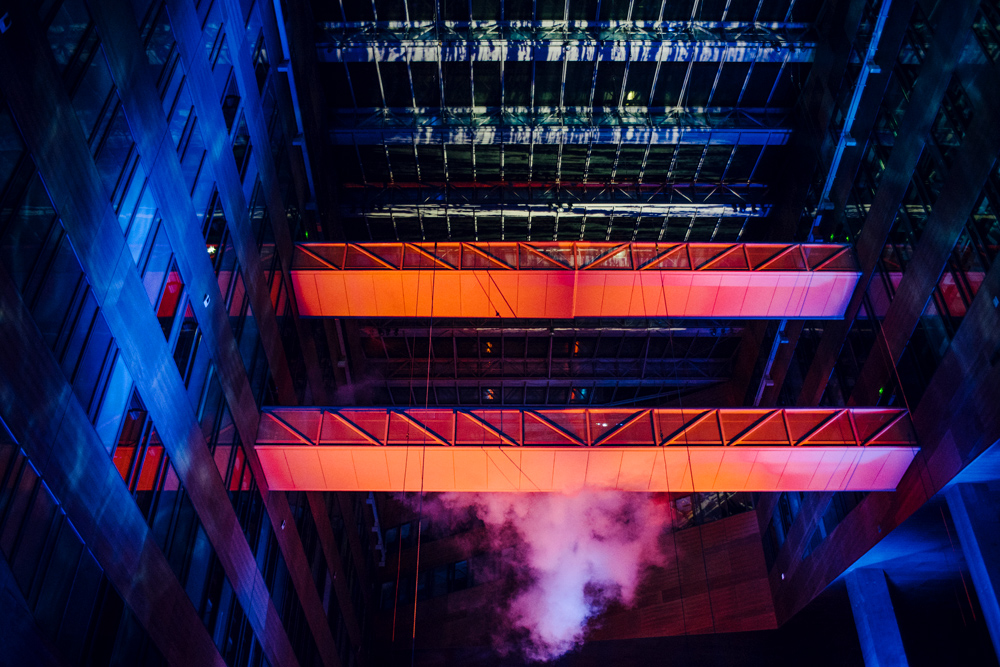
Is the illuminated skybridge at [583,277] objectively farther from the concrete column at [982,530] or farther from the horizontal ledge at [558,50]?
the concrete column at [982,530]

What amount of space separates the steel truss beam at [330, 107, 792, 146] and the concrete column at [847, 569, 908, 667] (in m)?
14.4

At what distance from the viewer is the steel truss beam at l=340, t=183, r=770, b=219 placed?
2505cm

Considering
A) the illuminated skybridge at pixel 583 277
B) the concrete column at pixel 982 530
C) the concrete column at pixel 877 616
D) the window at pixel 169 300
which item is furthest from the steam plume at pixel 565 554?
the window at pixel 169 300

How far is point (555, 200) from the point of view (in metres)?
25.2

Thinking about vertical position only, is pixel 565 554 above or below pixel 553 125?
below

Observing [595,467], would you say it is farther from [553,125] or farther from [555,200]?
[553,125]

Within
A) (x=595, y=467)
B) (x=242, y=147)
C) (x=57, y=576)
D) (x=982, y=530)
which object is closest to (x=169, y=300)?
(x=242, y=147)

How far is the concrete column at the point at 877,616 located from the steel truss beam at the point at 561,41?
16263mm

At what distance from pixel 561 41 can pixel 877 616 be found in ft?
66.4

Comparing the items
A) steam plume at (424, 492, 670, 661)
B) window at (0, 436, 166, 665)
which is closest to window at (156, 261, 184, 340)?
window at (0, 436, 166, 665)

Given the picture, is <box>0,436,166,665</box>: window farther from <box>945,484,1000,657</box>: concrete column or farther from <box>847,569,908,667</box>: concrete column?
<box>847,569,908,667</box>: concrete column

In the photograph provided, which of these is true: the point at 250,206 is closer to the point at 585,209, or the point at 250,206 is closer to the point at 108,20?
the point at 108,20

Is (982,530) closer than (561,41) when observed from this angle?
Yes

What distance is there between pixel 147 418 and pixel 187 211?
165 inches
